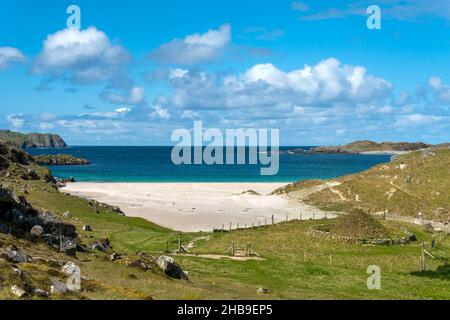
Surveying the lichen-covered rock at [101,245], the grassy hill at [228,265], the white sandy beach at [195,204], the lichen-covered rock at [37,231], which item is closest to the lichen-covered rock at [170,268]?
the grassy hill at [228,265]

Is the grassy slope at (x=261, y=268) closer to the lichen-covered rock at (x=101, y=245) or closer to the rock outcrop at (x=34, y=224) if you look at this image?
the lichen-covered rock at (x=101, y=245)

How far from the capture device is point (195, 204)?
4791 inches

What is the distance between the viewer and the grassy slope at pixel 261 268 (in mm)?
31703

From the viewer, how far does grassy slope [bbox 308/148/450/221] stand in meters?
104

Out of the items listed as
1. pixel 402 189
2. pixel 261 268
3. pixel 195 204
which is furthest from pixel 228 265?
pixel 402 189

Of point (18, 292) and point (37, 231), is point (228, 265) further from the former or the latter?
point (18, 292)

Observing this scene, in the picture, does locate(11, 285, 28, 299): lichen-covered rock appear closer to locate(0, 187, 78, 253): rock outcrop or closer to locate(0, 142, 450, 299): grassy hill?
locate(0, 142, 450, 299): grassy hill

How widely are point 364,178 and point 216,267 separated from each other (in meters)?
85.4

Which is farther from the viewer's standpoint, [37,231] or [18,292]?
[37,231]

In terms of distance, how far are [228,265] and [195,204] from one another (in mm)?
71779

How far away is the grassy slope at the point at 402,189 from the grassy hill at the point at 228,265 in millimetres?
26536

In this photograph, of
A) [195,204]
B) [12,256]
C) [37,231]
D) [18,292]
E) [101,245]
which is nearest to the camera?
[18,292]

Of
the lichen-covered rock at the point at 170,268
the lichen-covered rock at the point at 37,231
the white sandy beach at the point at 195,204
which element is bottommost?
the white sandy beach at the point at 195,204
